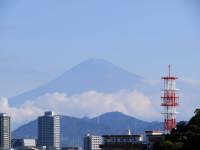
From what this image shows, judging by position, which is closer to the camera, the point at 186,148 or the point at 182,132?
the point at 186,148

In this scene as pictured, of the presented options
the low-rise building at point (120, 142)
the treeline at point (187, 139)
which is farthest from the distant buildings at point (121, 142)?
the treeline at point (187, 139)

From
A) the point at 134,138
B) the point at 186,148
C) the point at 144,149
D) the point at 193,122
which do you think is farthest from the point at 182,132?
the point at 134,138

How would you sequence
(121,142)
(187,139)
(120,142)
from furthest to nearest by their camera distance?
(120,142)
(121,142)
(187,139)

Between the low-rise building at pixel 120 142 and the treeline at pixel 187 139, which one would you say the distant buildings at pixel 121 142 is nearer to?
the low-rise building at pixel 120 142

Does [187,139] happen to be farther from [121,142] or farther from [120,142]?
[120,142]

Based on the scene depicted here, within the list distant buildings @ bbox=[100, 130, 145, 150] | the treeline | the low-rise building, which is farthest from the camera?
the low-rise building

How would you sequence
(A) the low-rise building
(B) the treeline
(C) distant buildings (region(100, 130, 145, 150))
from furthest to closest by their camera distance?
(A) the low-rise building
(C) distant buildings (region(100, 130, 145, 150))
(B) the treeline

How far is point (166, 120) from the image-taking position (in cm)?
11425

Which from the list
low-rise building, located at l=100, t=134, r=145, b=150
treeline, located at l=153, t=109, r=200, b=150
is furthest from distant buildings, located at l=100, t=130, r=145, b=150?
treeline, located at l=153, t=109, r=200, b=150

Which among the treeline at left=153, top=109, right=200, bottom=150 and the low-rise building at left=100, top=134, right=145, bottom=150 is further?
the low-rise building at left=100, top=134, right=145, bottom=150

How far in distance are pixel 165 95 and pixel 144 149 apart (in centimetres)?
2071

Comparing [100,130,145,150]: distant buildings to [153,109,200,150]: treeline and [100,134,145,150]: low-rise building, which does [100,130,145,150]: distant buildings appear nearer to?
[100,134,145,150]: low-rise building

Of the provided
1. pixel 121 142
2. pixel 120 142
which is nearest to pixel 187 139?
pixel 121 142

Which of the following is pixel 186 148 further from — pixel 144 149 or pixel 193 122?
pixel 144 149
